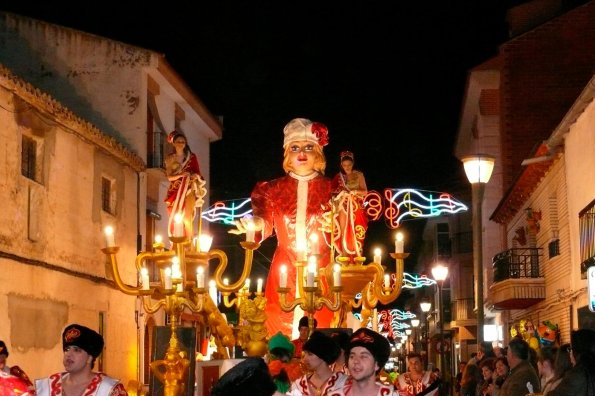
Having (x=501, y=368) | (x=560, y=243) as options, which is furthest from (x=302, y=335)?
(x=560, y=243)

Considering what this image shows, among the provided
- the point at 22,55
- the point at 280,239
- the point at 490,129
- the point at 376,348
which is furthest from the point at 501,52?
the point at 376,348

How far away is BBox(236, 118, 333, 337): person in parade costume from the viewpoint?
1633 cm

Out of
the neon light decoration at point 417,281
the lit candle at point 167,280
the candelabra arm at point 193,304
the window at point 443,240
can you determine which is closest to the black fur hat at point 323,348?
the lit candle at point 167,280

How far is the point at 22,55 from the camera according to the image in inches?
1134

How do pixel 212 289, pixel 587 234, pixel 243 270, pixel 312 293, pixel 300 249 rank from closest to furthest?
pixel 312 293 < pixel 243 270 < pixel 212 289 < pixel 300 249 < pixel 587 234

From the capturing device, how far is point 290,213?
16.5 metres

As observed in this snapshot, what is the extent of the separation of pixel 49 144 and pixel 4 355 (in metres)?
11.0

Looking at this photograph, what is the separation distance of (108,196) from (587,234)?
1161cm

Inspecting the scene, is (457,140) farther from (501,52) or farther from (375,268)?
(375,268)

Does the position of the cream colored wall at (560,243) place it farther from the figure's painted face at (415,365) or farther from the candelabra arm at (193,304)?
the candelabra arm at (193,304)

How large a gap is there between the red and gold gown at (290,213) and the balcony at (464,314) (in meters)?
42.5

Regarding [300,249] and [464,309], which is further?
[464,309]

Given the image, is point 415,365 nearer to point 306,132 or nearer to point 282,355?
point 282,355

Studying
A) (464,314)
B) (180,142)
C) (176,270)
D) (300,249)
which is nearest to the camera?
(176,270)
